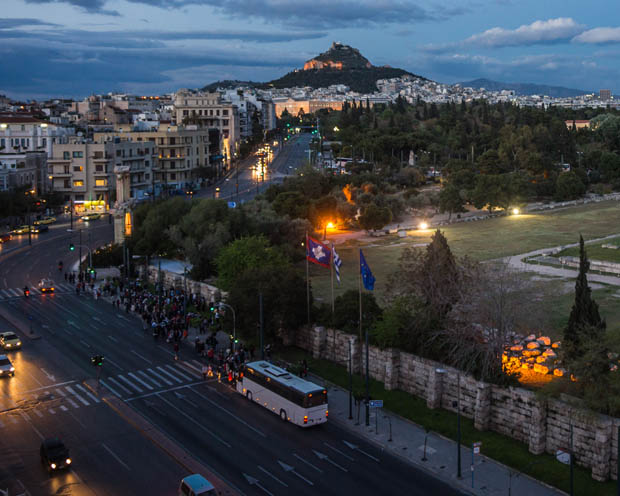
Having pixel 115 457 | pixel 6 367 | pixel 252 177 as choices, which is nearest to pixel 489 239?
pixel 6 367

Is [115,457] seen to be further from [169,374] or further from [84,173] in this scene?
[84,173]

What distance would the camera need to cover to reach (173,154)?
4545 inches

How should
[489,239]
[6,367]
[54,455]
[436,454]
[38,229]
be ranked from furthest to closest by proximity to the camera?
[38,229] < [489,239] < [6,367] < [436,454] < [54,455]

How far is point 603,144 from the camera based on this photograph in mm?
151375

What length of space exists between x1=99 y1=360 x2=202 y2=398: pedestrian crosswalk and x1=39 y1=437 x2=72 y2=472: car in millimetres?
7321

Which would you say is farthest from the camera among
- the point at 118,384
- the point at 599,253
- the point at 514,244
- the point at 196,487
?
the point at 514,244

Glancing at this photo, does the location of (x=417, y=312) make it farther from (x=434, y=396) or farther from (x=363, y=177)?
(x=363, y=177)

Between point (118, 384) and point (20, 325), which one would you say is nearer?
point (118, 384)

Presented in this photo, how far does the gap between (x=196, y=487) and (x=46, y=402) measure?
1337 cm

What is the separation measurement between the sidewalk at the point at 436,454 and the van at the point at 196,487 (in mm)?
8192

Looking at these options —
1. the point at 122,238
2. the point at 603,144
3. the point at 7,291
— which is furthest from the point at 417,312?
the point at 603,144

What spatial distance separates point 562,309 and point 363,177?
202 ft

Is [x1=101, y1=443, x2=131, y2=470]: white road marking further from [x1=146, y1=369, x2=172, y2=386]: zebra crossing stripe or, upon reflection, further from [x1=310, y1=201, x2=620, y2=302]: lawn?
[x1=310, y1=201, x2=620, y2=302]: lawn

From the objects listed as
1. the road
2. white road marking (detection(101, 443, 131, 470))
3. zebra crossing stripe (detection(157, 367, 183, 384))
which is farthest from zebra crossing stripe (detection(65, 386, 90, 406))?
the road
